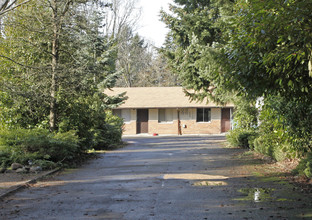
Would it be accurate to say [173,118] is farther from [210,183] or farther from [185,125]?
[210,183]

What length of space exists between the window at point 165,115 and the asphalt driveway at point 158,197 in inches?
1235

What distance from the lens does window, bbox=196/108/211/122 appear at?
44719mm

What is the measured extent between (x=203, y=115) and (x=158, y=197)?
36193mm

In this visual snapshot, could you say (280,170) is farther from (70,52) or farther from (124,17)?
(124,17)

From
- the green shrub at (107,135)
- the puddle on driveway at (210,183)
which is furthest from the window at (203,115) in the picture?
the puddle on driveway at (210,183)

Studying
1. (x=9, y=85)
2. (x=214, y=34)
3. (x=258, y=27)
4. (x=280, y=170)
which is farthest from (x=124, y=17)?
(x=258, y=27)

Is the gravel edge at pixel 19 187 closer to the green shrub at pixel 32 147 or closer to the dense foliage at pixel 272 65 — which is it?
the green shrub at pixel 32 147

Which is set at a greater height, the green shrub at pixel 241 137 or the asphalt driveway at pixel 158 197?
the green shrub at pixel 241 137

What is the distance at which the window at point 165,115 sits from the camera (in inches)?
1773

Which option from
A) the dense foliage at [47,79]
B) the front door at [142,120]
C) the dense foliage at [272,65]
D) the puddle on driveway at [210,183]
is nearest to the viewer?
the dense foliage at [272,65]

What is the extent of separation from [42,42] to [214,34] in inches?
401

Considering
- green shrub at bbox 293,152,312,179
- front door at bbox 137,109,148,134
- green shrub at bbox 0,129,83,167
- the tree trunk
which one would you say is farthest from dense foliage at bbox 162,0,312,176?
front door at bbox 137,109,148,134

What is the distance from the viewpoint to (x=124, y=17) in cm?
5438

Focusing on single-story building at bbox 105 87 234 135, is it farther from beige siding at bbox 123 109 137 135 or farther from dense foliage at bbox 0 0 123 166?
dense foliage at bbox 0 0 123 166
